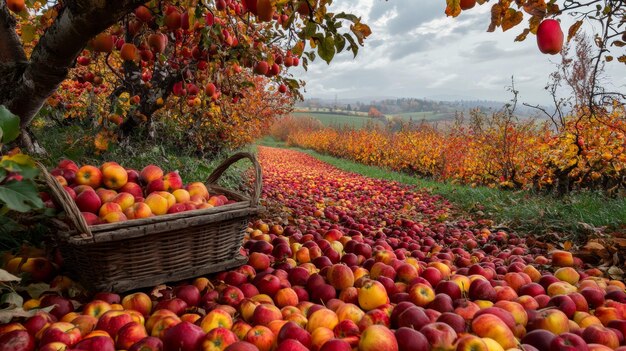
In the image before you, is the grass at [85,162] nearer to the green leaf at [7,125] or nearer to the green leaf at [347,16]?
the green leaf at [7,125]

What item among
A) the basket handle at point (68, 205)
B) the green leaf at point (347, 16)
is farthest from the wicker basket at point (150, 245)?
the green leaf at point (347, 16)

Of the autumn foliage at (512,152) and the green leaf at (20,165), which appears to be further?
the autumn foliage at (512,152)

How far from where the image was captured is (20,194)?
1.36 meters

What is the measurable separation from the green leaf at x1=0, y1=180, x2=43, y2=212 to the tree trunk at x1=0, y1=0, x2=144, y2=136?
109cm

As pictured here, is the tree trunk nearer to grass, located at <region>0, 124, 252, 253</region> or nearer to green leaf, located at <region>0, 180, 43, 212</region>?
grass, located at <region>0, 124, 252, 253</region>

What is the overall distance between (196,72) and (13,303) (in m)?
3.78

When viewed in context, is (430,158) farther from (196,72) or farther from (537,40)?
(537,40)

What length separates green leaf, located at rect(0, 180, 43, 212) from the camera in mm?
1318

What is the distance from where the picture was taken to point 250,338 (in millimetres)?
1662

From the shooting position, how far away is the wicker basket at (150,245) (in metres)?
1.95

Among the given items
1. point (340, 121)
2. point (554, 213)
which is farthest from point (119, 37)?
point (340, 121)

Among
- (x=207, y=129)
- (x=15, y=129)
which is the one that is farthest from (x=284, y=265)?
(x=207, y=129)

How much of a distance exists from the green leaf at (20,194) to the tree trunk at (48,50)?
1086 millimetres

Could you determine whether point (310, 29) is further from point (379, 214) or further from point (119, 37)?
point (379, 214)
